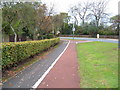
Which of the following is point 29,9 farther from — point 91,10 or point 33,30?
point 91,10

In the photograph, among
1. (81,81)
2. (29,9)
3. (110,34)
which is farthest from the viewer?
(110,34)

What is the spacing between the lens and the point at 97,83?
544 centimetres

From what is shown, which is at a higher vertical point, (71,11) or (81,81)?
(71,11)

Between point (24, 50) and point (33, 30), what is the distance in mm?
19790

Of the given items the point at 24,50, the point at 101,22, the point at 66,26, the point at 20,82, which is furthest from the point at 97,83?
the point at 66,26

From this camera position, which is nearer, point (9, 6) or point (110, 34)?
point (9, 6)

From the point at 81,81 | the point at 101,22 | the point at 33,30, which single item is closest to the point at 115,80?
the point at 81,81

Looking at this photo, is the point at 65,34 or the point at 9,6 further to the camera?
the point at 65,34

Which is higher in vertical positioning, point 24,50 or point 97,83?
point 24,50

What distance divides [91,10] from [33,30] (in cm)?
3501

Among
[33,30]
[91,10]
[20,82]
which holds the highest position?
[91,10]

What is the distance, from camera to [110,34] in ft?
156

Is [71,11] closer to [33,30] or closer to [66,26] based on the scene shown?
[66,26]

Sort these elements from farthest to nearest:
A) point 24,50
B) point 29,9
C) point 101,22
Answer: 1. point 101,22
2. point 29,9
3. point 24,50
